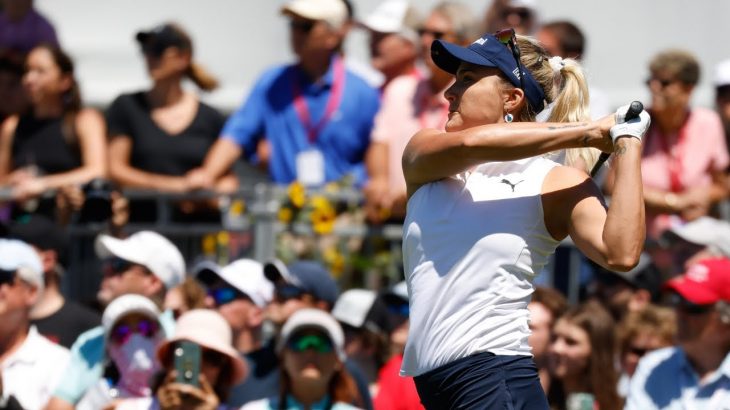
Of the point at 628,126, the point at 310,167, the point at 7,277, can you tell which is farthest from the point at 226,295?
the point at 628,126

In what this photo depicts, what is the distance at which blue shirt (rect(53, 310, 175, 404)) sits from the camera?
22.2ft

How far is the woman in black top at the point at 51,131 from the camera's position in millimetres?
8594

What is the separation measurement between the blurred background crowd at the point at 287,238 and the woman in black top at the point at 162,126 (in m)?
0.01

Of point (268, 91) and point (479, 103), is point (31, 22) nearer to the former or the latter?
point (268, 91)

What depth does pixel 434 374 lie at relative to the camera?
15.0 ft

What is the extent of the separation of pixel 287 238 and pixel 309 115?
2.90ft

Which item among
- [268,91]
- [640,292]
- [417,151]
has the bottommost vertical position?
[640,292]

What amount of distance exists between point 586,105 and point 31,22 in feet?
19.2

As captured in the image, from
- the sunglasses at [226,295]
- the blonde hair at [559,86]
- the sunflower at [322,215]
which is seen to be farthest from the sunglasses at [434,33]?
the blonde hair at [559,86]

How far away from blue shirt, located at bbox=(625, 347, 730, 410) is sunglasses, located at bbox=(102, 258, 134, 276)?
2.41 metres

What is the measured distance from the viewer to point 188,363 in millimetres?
6324

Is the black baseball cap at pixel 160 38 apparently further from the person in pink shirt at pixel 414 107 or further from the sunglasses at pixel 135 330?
the sunglasses at pixel 135 330

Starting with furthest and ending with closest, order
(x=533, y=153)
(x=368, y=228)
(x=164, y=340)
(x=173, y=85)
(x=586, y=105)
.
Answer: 1. (x=173, y=85)
2. (x=368, y=228)
3. (x=164, y=340)
4. (x=586, y=105)
5. (x=533, y=153)

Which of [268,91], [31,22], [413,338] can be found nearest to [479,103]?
[413,338]
